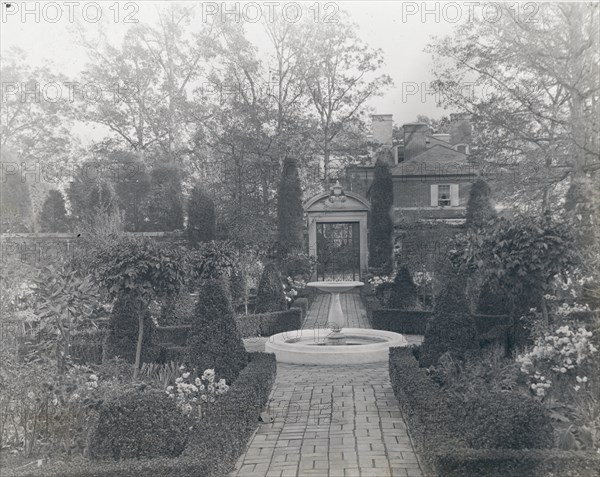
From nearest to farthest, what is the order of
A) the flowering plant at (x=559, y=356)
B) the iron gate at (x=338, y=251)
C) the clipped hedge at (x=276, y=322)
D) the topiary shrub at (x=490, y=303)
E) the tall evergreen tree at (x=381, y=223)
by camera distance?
the flowering plant at (x=559, y=356) → the topiary shrub at (x=490, y=303) → the clipped hedge at (x=276, y=322) → the tall evergreen tree at (x=381, y=223) → the iron gate at (x=338, y=251)

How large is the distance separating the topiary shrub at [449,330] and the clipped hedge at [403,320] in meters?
5.59

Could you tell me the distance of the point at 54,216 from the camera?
2781 centimetres

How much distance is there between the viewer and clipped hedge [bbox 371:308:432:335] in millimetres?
14734

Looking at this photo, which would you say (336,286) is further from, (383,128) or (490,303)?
(383,128)

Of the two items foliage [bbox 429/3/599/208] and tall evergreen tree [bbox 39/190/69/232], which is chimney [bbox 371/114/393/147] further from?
tall evergreen tree [bbox 39/190/69/232]

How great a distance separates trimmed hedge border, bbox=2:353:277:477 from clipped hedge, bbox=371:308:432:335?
26.3 feet

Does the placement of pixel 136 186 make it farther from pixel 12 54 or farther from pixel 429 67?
pixel 429 67

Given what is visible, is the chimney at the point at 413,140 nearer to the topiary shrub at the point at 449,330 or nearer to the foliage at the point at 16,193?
the foliage at the point at 16,193

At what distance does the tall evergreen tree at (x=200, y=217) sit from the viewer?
25172 millimetres

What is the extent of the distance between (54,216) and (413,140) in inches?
722

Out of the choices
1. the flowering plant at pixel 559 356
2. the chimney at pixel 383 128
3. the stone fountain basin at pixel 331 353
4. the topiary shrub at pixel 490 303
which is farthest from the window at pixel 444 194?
the flowering plant at pixel 559 356

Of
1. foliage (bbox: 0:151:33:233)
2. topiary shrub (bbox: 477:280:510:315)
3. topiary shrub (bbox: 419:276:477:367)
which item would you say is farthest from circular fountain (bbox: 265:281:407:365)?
foliage (bbox: 0:151:33:233)

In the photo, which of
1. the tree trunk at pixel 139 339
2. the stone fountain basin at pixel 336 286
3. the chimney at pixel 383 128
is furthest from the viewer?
the chimney at pixel 383 128

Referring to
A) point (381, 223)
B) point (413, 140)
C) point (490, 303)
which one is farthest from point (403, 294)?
point (413, 140)
